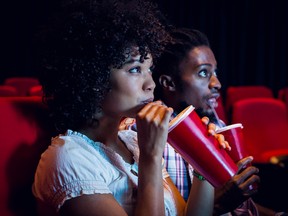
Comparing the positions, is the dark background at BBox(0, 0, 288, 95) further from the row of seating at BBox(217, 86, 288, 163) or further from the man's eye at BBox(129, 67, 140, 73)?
the man's eye at BBox(129, 67, 140, 73)

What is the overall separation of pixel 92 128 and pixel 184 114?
0.92 ft

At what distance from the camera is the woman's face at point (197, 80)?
1.68 m

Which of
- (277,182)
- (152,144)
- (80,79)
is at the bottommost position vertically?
(277,182)

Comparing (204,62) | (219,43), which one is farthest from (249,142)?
(219,43)

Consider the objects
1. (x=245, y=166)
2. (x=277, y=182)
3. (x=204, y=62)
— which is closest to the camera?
(x=245, y=166)

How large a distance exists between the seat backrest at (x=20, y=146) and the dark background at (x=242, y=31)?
201 inches

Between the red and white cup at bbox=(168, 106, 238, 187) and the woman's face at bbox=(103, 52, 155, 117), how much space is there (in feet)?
0.36

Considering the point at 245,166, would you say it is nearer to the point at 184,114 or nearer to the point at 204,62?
the point at 184,114

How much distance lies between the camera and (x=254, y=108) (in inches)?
123

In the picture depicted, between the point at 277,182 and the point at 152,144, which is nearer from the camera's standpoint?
the point at 152,144

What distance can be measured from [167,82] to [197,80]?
0.40 ft

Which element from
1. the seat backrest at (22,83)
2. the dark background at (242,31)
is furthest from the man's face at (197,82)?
the dark background at (242,31)

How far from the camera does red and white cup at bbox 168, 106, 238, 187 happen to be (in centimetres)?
108

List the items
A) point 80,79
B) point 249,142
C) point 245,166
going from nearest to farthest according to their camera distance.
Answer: point 80,79
point 245,166
point 249,142
